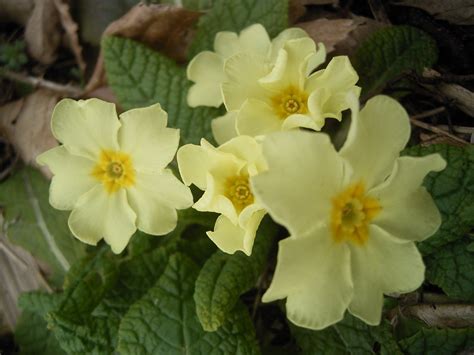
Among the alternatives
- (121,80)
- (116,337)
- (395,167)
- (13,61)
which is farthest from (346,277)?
(13,61)

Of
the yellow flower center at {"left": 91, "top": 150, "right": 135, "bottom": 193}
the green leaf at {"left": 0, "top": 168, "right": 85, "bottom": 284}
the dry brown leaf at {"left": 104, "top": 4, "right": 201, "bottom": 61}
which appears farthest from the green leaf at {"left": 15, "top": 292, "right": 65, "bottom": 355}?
the dry brown leaf at {"left": 104, "top": 4, "right": 201, "bottom": 61}

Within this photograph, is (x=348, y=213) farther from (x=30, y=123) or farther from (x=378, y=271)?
(x=30, y=123)

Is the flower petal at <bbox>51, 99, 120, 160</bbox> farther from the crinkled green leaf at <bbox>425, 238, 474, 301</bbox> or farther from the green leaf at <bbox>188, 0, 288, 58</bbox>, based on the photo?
the crinkled green leaf at <bbox>425, 238, 474, 301</bbox>

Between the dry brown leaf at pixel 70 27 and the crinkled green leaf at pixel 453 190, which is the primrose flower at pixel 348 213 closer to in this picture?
the crinkled green leaf at pixel 453 190

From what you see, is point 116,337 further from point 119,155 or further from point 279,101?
point 279,101

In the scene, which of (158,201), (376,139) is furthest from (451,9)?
(158,201)

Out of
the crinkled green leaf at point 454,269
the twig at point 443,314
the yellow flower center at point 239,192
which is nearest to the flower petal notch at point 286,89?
the yellow flower center at point 239,192
